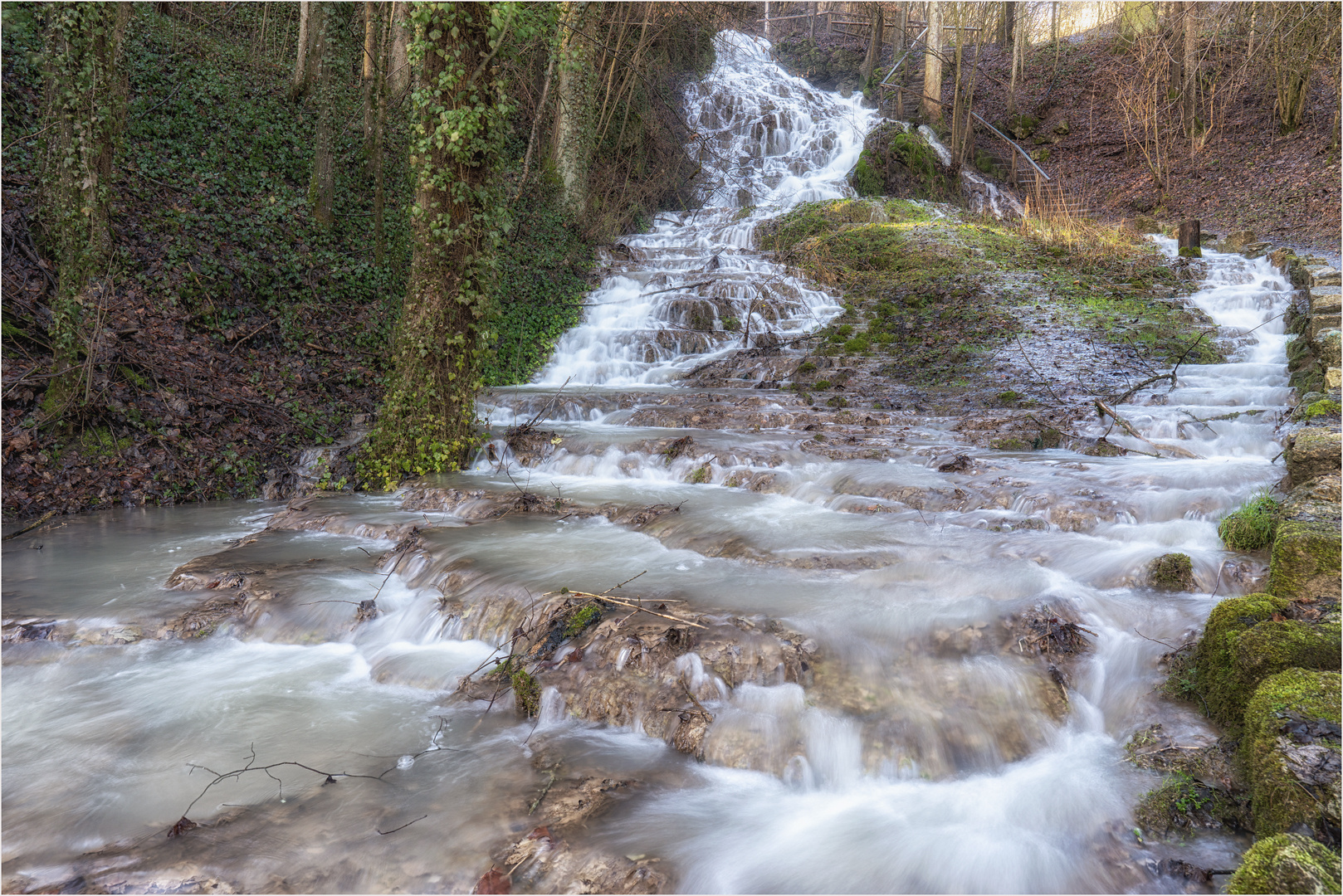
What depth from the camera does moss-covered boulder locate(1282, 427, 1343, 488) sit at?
4.69 metres

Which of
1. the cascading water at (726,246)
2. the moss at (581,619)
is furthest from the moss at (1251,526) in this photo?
the cascading water at (726,246)

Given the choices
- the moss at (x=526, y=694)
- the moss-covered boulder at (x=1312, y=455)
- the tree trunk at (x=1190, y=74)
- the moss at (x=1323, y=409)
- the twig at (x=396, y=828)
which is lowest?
the twig at (x=396, y=828)

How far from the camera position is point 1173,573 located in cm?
461

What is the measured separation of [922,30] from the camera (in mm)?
30438

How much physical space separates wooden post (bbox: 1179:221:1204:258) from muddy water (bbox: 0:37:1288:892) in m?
Answer: 8.88

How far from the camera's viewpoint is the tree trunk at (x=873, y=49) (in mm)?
29375

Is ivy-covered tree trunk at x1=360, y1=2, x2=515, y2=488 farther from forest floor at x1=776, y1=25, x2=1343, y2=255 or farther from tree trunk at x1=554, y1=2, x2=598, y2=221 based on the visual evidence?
forest floor at x1=776, y1=25, x2=1343, y2=255

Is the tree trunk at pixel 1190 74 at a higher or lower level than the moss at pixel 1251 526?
higher

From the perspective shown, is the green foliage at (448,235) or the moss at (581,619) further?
the green foliage at (448,235)

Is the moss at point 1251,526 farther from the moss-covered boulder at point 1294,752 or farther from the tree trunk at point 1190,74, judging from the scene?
the tree trunk at point 1190,74

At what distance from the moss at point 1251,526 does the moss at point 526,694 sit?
4.69m

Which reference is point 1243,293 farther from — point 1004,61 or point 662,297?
point 1004,61

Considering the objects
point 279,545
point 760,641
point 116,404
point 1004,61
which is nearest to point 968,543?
point 760,641

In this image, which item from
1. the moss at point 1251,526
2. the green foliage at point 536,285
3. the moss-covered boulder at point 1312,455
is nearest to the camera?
the moss-covered boulder at point 1312,455
